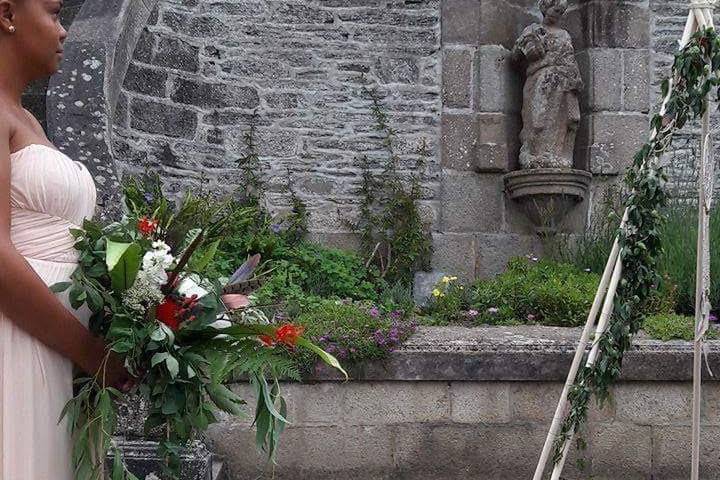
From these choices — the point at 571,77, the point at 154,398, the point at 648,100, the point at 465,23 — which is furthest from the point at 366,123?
the point at 154,398

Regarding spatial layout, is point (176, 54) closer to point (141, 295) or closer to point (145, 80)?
point (145, 80)

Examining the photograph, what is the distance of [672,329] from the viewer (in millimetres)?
5176

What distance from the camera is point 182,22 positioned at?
7.29 metres

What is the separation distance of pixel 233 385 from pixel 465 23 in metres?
4.04

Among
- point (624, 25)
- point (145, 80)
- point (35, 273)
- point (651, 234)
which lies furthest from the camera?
point (624, 25)

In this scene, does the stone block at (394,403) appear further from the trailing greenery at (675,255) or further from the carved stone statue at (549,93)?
the carved stone statue at (549,93)

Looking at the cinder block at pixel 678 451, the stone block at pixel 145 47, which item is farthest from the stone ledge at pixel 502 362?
the stone block at pixel 145 47

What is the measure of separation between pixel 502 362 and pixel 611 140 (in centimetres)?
324

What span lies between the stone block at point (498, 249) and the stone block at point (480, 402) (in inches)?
102

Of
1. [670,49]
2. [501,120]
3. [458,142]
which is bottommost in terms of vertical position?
[458,142]

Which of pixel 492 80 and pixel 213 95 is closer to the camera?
pixel 213 95

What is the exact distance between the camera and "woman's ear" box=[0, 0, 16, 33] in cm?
208

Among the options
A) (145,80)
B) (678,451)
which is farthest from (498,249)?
(145,80)

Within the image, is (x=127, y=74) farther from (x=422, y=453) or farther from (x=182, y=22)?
(x=422, y=453)
